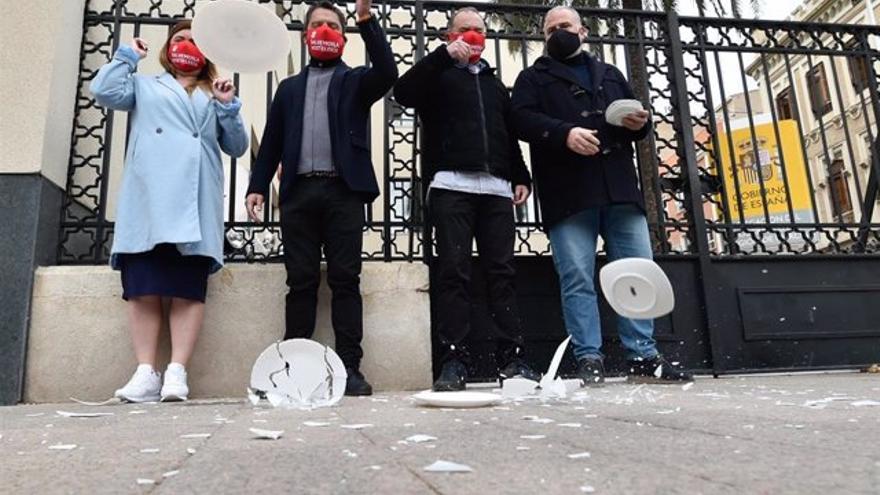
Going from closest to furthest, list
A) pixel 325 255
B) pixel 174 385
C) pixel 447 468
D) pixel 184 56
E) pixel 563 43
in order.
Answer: pixel 447 468
pixel 174 385
pixel 325 255
pixel 184 56
pixel 563 43

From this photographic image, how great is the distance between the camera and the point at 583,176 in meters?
3.49

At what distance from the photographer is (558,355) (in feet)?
8.56

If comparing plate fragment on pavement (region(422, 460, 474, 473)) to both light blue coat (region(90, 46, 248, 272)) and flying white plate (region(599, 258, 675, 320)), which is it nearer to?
flying white plate (region(599, 258, 675, 320))

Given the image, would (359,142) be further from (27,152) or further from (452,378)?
(27,152)

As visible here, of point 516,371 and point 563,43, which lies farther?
point 563,43

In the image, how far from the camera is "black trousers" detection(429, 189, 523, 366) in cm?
317

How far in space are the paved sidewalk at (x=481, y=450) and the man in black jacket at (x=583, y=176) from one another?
117 cm

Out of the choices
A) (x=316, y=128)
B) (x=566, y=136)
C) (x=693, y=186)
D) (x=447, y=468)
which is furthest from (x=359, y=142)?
(x=447, y=468)

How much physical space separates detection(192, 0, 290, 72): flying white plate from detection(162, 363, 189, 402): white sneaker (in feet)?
5.00

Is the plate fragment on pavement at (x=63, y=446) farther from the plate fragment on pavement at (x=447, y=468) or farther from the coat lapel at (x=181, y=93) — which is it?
the coat lapel at (x=181, y=93)

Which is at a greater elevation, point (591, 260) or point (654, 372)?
point (591, 260)

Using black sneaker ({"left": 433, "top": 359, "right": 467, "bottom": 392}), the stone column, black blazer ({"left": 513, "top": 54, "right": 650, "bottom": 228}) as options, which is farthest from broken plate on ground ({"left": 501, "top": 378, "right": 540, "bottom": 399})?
the stone column

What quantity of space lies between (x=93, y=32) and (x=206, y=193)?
158 centimetres

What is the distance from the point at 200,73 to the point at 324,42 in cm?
71
